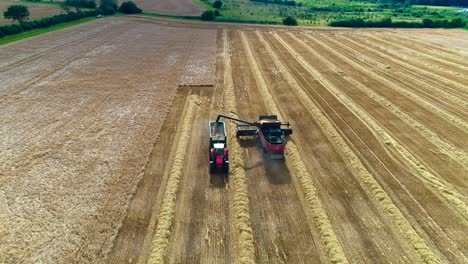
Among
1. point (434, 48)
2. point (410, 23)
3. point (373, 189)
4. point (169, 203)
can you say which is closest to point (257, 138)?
point (373, 189)

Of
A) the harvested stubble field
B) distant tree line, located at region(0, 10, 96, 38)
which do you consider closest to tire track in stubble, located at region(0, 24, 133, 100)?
the harvested stubble field

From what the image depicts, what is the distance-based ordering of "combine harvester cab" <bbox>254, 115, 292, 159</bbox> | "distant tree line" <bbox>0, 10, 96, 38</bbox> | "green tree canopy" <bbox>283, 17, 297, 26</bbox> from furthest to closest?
"green tree canopy" <bbox>283, 17, 297, 26</bbox>
"distant tree line" <bbox>0, 10, 96, 38</bbox>
"combine harvester cab" <bbox>254, 115, 292, 159</bbox>

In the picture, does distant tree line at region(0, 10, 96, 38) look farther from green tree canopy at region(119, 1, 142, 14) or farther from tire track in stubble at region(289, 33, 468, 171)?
tire track in stubble at region(289, 33, 468, 171)

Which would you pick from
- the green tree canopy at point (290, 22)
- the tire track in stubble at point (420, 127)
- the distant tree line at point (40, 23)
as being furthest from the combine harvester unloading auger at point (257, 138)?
the green tree canopy at point (290, 22)

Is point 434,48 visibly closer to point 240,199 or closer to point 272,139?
point 272,139

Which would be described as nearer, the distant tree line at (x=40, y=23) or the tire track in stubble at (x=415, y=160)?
the tire track in stubble at (x=415, y=160)

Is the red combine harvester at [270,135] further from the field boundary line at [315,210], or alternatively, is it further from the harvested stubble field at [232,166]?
the field boundary line at [315,210]

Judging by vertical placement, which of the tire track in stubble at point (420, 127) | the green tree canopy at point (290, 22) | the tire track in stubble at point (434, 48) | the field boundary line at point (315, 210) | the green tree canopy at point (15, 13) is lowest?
the field boundary line at point (315, 210)

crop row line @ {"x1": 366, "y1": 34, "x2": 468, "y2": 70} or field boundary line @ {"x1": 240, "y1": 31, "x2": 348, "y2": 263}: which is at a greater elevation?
crop row line @ {"x1": 366, "y1": 34, "x2": 468, "y2": 70}
